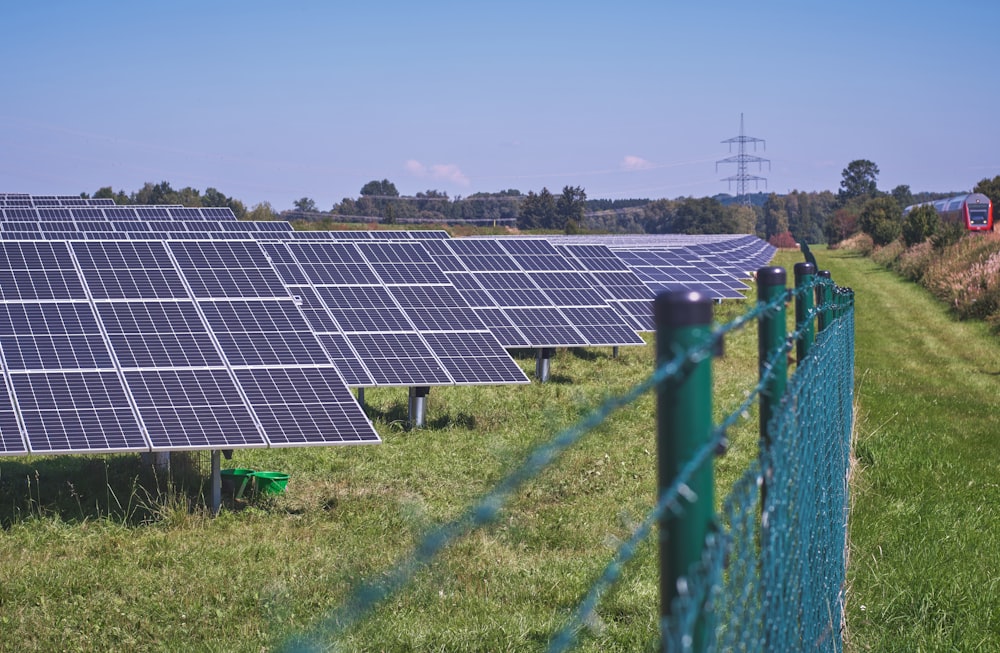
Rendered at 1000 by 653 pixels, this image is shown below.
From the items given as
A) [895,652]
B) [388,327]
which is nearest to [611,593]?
[895,652]

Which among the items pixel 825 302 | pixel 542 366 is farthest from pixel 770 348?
pixel 542 366

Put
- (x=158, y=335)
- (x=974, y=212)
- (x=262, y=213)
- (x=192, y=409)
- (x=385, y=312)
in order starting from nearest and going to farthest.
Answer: (x=192, y=409), (x=158, y=335), (x=385, y=312), (x=974, y=212), (x=262, y=213)

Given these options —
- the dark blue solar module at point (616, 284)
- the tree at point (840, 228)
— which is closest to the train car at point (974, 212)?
the dark blue solar module at point (616, 284)

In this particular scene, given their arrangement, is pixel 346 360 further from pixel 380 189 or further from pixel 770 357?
pixel 380 189

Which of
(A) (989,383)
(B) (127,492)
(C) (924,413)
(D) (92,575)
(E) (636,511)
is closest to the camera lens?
(D) (92,575)

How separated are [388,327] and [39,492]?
542 cm

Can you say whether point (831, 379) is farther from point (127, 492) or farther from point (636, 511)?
point (127, 492)

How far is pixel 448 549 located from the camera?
812 centimetres

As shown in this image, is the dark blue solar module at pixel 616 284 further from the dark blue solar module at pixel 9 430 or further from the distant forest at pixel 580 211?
the distant forest at pixel 580 211

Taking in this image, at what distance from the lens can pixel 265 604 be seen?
7180mm

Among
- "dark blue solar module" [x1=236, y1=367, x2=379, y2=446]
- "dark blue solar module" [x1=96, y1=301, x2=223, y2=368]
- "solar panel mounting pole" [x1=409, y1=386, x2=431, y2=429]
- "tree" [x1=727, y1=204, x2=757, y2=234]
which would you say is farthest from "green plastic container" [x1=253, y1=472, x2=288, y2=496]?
"tree" [x1=727, y1=204, x2=757, y2=234]

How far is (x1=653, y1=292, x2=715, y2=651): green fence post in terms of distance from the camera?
1757mm

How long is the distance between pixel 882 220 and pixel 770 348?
2692 inches

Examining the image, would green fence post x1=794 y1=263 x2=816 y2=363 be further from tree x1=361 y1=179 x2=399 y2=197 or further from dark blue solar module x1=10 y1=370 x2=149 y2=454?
tree x1=361 y1=179 x2=399 y2=197
